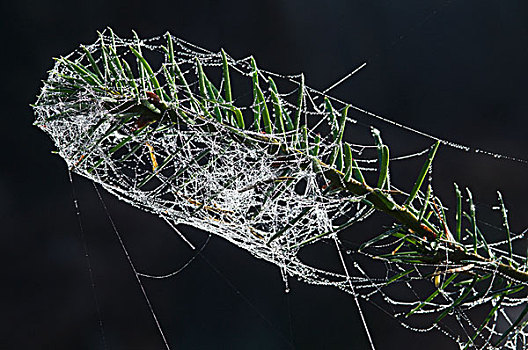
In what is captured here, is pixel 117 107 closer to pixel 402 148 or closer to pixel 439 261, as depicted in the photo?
pixel 439 261

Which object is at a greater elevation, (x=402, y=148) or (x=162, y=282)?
(x=402, y=148)

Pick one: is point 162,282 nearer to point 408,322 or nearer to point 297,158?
point 408,322

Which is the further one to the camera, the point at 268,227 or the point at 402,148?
the point at 402,148

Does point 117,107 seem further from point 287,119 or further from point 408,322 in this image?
point 408,322

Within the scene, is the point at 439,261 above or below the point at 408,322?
above

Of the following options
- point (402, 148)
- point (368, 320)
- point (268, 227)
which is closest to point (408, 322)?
point (368, 320)

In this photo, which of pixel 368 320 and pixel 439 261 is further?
pixel 368 320

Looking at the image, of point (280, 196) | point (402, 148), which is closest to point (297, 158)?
point (280, 196)

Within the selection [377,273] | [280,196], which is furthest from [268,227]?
[377,273]
